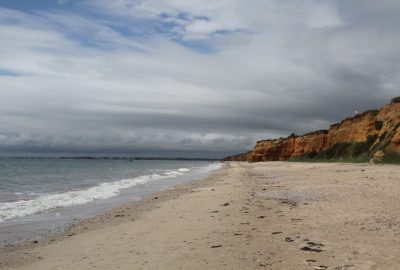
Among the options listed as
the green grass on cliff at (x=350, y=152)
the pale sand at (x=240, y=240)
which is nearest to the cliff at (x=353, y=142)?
the green grass on cliff at (x=350, y=152)

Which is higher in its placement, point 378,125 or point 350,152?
point 378,125

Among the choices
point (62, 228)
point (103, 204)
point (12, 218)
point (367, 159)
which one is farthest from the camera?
point (367, 159)

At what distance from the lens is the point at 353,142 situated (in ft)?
211

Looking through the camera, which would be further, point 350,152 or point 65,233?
point 350,152

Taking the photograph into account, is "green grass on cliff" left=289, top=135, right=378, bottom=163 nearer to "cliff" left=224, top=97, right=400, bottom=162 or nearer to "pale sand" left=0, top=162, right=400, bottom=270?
"cliff" left=224, top=97, right=400, bottom=162

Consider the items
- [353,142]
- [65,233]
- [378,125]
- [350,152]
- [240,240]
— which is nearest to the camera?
[240,240]

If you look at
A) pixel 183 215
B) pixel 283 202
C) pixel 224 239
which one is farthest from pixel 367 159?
pixel 224 239

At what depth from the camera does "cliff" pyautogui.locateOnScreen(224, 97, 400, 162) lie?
43.4 m

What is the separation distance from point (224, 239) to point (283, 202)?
250 inches

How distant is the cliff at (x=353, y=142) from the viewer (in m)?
43.4

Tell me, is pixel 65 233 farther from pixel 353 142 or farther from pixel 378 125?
pixel 353 142

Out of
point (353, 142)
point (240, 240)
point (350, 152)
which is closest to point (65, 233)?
point (240, 240)

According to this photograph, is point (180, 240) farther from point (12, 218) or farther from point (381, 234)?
point (12, 218)

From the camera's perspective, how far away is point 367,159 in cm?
4622
